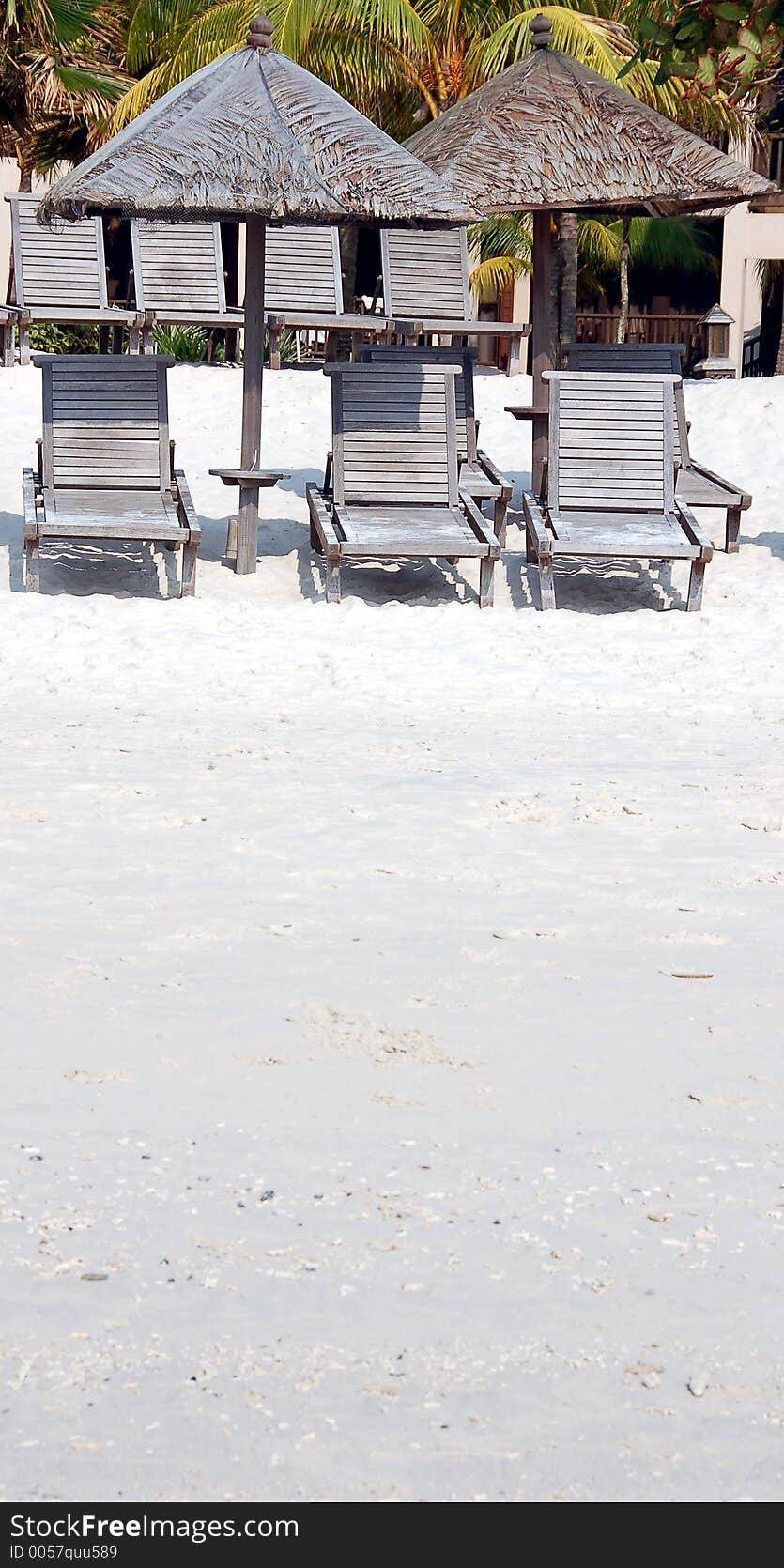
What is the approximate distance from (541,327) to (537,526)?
6.65 ft

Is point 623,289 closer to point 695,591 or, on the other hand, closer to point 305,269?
point 305,269

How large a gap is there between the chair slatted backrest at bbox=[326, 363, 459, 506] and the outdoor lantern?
533 cm

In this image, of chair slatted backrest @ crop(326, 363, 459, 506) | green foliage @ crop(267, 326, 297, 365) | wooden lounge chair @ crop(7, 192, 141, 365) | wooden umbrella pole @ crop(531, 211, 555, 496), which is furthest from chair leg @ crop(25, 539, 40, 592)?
green foliage @ crop(267, 326, 297, 365)

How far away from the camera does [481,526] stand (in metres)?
9.55

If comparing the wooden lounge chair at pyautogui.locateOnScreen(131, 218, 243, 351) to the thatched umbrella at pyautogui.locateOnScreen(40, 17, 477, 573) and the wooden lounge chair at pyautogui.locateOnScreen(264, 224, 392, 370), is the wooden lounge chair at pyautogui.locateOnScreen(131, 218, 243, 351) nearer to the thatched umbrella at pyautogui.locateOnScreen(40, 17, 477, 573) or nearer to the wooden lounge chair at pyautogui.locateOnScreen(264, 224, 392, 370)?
the wooden lounge chair at pyautogui.locateOnScreen(264, 224, 392, 370)

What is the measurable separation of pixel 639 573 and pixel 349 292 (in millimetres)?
9310

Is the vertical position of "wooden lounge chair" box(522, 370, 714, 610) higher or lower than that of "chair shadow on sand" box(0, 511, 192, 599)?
higher

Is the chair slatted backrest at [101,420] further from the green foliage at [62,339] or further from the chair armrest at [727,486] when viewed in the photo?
the green foliage at [62,339]

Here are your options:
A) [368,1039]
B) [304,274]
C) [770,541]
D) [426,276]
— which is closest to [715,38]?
[368,1039]

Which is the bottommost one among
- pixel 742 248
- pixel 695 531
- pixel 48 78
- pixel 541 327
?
pixel 695 531

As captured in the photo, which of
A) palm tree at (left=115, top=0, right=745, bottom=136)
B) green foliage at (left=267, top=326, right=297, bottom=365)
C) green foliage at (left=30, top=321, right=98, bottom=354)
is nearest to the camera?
palm tree at (left=115, top=0, right=745, bottom=136)

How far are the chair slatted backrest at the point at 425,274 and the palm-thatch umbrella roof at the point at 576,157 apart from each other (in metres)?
3.47

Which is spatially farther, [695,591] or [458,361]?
[458,361]

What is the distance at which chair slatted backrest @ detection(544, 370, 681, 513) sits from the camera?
32.5 ft
